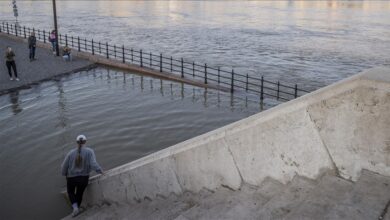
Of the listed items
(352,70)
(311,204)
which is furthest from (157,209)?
(352,70)

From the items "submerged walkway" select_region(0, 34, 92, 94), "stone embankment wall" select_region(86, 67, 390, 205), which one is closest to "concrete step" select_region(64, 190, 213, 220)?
"stone embankment wall" select_region(86, 67, 390, 205)

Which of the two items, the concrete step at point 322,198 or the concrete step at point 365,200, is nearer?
the concrete step at point 365,200

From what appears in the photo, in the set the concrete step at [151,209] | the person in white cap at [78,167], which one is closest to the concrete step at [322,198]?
the concrete step at [151,209]

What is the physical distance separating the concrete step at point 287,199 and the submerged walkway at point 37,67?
1567 cm

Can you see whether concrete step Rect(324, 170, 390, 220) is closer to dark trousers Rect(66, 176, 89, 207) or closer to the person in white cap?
the person in white cap

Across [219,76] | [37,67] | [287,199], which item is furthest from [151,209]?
[37,67]

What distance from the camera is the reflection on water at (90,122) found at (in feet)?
32.1

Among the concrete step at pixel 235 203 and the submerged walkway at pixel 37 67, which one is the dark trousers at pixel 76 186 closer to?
the concrete step at pixel 235 203

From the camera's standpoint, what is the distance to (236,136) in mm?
5398

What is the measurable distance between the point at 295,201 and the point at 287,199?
0.11 metres

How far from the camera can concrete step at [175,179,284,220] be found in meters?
4.72

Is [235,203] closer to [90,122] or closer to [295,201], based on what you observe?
[295,201]

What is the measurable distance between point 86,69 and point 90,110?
8012 mm

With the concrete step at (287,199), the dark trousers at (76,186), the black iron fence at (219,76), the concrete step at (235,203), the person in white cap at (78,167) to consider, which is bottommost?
the black iron fence at (219,76)
